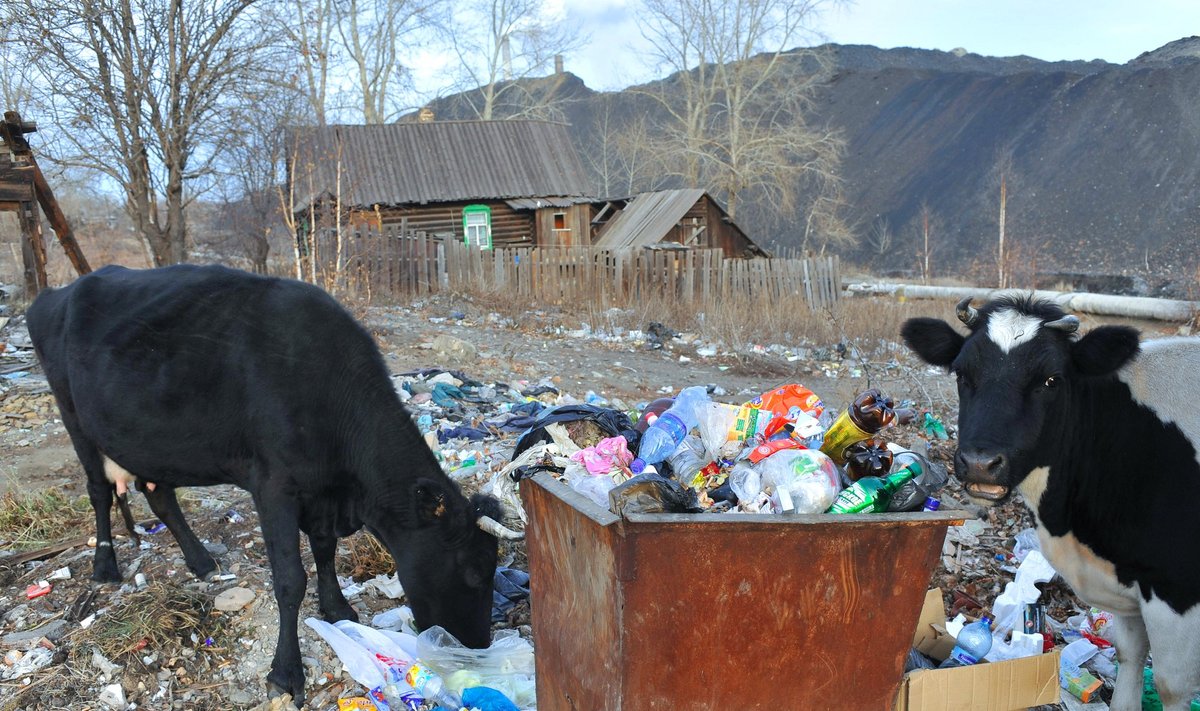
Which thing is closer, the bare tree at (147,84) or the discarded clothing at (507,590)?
the discarded clothing at (507,590)

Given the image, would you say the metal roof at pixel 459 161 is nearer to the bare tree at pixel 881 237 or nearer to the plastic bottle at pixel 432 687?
the bare tree at pixel 881 237

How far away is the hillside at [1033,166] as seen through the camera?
3594 centimetres

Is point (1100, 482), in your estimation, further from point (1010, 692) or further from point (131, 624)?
point (131, 624)

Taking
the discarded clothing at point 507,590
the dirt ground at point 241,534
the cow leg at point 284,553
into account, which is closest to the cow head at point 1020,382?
the dirt ground at point 241,534

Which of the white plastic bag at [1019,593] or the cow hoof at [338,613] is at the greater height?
the white plastic bag at [1019,593]

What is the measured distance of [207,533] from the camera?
16.8ft

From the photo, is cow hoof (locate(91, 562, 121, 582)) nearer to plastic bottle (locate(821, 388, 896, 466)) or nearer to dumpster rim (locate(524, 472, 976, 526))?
dumpster rim (locate(524, 472, 976, 526))

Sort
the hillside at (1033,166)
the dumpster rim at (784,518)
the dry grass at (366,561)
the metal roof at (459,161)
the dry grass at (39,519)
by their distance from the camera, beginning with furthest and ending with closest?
the hillside at (1033,166) → the metal roof at (459,161) → the dry grass at (39,519) → the dry grass at (366,561) → the dumpster rim at (784,518)

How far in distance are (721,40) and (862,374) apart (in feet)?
104

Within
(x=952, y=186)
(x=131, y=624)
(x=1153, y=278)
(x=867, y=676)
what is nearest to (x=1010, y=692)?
(x=867, y=676)

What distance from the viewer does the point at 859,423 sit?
2.92 m

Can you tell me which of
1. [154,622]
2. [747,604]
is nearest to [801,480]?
[747,604]

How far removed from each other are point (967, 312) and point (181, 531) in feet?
13.5

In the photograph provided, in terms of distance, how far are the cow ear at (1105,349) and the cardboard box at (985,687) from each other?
105cm
